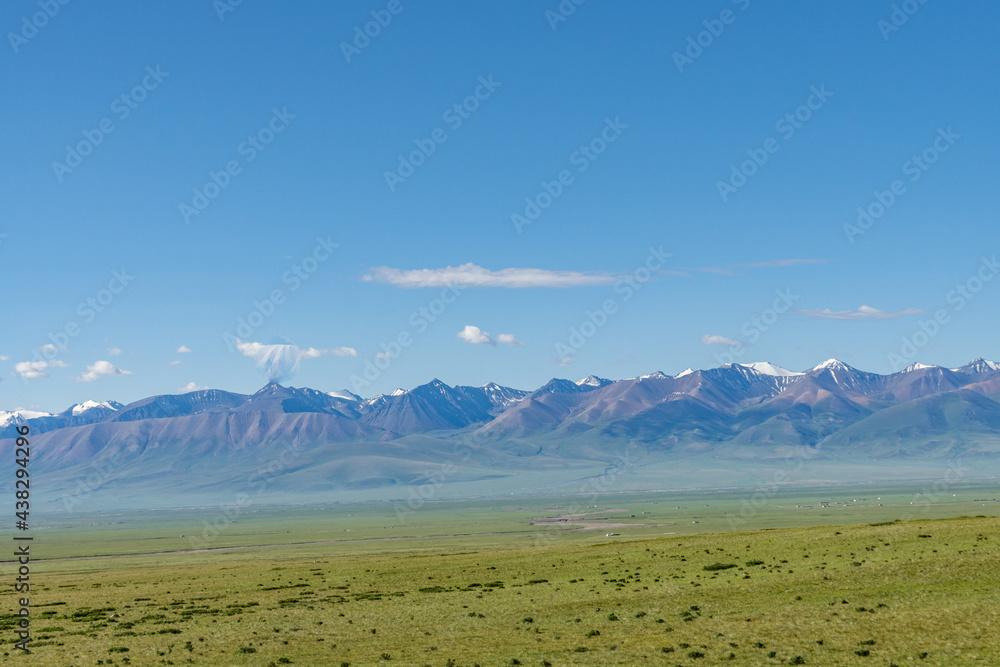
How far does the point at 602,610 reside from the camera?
165ft

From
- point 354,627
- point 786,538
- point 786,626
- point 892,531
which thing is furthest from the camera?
point 786,538

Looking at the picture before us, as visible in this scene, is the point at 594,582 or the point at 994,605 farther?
the point at 594,582

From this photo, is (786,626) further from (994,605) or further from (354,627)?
(354,627)

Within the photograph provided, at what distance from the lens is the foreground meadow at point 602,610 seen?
37.9 m

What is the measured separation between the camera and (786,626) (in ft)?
134

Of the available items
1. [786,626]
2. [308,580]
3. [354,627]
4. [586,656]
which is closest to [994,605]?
[786,626]

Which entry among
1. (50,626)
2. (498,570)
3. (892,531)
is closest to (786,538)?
(892,531)

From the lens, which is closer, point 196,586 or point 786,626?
point 786,626

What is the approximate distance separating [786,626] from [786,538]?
119 feet

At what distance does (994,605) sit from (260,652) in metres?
36.7

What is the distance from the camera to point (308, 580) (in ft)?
252

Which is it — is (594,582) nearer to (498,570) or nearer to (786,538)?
(498,570)

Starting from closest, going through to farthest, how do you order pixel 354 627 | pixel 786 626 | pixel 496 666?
pixel 496 666, pixel 786 626, pixel 354 627

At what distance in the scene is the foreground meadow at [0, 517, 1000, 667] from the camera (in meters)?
37.9
